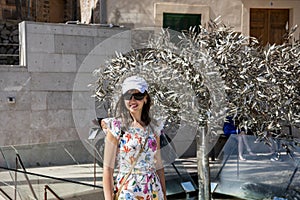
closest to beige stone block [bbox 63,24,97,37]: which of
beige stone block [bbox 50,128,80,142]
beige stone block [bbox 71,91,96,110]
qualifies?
beige stone block [bbox 71,91,96,110]

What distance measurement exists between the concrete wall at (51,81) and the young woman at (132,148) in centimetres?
493

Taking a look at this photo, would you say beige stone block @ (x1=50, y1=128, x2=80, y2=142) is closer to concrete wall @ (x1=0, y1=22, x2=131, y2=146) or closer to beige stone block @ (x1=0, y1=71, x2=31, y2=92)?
concrete wall @ (x1=0, y1=22, x2=131, y2=146)

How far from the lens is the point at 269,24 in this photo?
10.7 meters

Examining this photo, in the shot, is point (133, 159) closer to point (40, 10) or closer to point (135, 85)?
point (135, 85)

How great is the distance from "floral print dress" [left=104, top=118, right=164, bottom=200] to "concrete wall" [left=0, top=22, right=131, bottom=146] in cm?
495

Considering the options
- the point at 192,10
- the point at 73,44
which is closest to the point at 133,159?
the point at 73,44

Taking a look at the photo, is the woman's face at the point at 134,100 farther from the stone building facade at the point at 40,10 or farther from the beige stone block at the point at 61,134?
the stone building facade at the point at 40,10

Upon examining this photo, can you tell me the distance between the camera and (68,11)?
14461 millimetres

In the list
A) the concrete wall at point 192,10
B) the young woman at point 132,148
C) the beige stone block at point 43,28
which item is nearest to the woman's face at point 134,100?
the young woman at point 132,148

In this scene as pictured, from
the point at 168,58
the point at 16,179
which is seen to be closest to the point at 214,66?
the point at 168,58

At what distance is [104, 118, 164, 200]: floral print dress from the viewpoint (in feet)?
9.71

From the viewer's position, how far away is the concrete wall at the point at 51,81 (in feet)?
26.2

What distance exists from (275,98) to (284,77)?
0.21 meters

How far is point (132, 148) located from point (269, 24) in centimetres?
851
